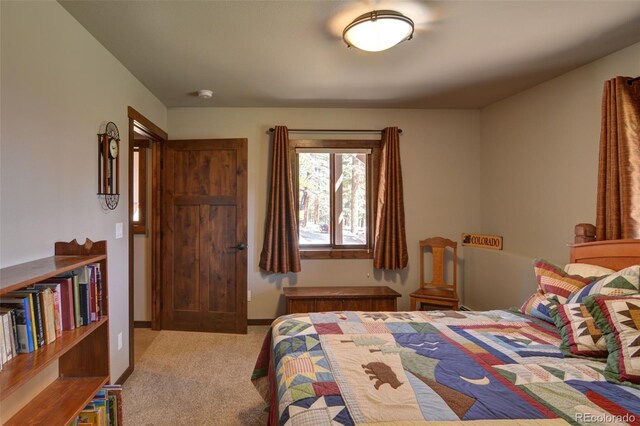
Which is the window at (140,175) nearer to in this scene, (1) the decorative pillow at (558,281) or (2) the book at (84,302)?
(2) the book at (84,302)

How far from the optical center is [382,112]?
407 cm

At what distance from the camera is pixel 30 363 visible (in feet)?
4.24

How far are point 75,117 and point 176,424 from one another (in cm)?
199

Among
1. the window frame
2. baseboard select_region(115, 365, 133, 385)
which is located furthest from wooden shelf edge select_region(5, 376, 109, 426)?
the window frame

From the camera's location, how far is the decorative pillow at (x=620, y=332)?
1379mm

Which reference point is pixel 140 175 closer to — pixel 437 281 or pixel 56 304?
pixel 56 304

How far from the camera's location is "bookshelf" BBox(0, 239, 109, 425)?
1.25 metres

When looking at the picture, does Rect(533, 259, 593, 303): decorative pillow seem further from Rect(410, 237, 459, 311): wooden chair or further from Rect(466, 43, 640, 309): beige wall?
Rect(410, 237, 459, 311): wooden chair

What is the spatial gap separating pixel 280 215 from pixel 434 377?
2685 millimetres

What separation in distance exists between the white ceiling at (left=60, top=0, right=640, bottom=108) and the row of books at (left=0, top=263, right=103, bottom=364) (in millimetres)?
1513

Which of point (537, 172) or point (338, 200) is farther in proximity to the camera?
point (338, 200)

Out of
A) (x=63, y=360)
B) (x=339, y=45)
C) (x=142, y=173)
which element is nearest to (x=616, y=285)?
(x=339, y=45)

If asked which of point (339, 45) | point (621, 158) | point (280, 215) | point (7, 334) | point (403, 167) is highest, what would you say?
point (339, 45)

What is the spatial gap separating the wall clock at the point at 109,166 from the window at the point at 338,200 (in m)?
1.92
